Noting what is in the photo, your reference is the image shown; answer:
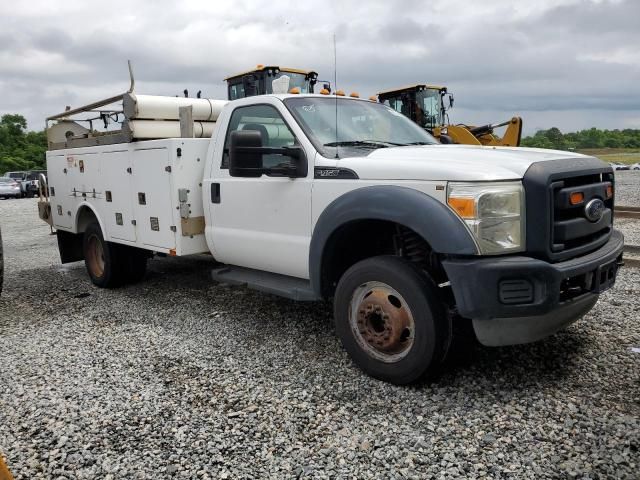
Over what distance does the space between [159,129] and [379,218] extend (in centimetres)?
327

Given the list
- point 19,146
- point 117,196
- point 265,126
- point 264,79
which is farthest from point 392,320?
point 19,146

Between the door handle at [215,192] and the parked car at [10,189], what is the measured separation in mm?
30283

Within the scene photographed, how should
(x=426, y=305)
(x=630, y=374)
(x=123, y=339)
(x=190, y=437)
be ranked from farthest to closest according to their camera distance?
(x=123, y=339) < (x=630, y=374) < (x=426, y=305) < (x=190, y=437)

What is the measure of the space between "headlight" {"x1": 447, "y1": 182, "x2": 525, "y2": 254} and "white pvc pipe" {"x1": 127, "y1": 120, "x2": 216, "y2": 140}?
318 centimetres

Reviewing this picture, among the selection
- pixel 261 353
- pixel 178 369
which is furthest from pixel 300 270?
pixel 178 369

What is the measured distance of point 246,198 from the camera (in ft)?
15.4

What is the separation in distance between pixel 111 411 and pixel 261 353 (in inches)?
49.9

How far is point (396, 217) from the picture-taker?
3.48m

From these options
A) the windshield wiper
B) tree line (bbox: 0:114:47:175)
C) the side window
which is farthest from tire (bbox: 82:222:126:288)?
tree line (bbox: 0:114:47:175)

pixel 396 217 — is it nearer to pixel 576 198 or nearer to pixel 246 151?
pixel 576 198

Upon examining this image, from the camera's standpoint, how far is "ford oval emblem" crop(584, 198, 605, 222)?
3.57 m

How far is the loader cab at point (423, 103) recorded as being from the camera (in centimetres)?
1456

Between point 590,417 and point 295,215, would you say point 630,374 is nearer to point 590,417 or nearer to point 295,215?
point 590,417

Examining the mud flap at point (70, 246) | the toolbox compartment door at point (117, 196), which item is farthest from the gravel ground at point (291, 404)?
the mud flap at point (70, 246)
